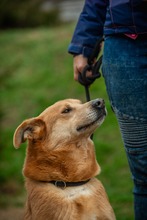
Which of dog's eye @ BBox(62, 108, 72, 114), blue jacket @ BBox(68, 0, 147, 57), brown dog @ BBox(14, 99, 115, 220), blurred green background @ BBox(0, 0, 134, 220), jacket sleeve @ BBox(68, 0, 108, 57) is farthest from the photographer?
blurred green background @ BBox(0, 0, 134, 220)

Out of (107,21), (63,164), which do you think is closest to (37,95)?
(63,164)

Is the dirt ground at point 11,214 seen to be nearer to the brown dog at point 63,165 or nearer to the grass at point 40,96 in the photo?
the grass at point 40,96

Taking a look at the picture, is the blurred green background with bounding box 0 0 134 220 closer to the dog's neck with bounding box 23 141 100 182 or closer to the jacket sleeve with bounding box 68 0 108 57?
the dog's neck with bounding box 23 141 100 182

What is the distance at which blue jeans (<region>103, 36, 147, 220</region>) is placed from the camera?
370 cm

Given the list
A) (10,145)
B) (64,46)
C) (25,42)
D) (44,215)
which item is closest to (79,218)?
(44,215)

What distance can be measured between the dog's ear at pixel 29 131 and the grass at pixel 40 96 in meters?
1.67

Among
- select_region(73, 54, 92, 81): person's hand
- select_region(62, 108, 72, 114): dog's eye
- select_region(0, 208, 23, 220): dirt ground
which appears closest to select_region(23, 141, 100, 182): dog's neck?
select_region(62, 108, 72, 114): dog's eye

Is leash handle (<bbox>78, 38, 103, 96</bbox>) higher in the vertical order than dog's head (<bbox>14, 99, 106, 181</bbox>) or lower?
higher

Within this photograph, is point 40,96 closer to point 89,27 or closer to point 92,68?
point 92,68

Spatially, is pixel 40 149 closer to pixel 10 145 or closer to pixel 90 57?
pixel 90 57

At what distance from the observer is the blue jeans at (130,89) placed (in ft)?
12.1

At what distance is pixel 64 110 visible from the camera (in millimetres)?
4543

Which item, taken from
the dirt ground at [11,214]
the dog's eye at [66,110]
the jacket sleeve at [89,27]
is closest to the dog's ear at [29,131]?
the dog's eye at [66,110]

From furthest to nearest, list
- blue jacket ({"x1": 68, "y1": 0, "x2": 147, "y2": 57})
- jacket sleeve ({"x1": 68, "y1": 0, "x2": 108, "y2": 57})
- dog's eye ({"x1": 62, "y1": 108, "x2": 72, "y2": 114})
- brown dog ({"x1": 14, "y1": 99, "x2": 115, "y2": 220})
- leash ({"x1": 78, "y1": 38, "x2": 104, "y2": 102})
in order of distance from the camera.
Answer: dog's eye ({"x1": 62, "y1": 108, "x2": 72, "y2": 114})
leash ({"x1": 78, "y1": 38, "x2": 104, "y2": 102})
jacket sleeve ({"x1": 68, "y1": 0, "x2": 108, "y2": 57})
brown dog ({"x1": 14, "y1": 99, "x2": 115, "y2": 220})
blue jacket ({"x1": 68, "y1": 0, "x2": 147, "y2": 57})
